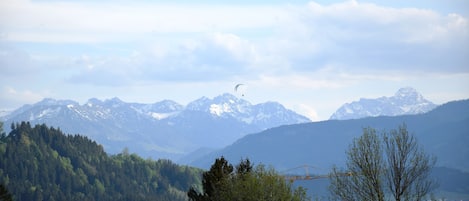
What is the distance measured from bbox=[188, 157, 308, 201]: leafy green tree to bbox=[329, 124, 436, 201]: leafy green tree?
1155 inches

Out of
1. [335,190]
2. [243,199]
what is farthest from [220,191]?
[335,190]

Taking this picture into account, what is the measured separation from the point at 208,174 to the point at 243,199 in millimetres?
8327

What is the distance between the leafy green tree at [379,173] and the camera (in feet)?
255

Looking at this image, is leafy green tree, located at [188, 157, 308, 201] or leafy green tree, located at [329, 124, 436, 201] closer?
leafy green tree, located at [329, 124, 436, 201]

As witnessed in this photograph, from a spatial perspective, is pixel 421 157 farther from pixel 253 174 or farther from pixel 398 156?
pixel 253 174

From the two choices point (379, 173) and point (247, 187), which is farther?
point (247, 187)

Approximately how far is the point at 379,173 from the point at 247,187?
3492 centimetres

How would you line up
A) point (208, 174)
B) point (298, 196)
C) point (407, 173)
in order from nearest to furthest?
point (407, 173), point (298, 196), point (208, 174)

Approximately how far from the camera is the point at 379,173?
79.0m

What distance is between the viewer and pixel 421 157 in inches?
3164

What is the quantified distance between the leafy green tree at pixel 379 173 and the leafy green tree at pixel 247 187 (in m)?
29.3

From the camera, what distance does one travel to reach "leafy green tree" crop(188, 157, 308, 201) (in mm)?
111062

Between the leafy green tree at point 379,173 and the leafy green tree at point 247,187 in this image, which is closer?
the leafy green tree at point 379,173

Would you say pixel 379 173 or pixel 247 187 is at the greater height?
pixel 379 173
